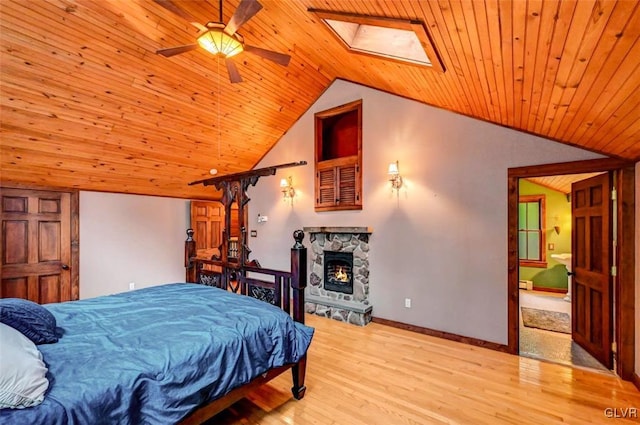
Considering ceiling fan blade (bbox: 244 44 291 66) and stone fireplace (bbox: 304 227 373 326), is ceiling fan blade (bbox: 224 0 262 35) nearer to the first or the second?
ceiling fan blade (bbox: 244 44 291 66)

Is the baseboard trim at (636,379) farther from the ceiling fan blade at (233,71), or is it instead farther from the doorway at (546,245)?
the ceiling fan blade at (233,71)

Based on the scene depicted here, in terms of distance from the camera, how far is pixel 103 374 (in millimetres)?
1386

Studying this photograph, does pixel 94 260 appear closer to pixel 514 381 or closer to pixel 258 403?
pixel 258 403

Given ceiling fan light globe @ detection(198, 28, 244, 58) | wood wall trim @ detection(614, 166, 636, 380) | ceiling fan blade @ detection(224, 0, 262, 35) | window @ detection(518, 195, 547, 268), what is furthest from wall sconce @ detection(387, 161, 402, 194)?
window @ detection(518, 195, 547, 268)

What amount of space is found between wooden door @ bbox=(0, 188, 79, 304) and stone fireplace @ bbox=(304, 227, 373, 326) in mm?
3694

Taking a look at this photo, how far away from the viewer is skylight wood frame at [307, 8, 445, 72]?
1.94 metres

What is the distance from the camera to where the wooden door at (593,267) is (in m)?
2.92

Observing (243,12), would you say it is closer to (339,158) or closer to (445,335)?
(339,158)

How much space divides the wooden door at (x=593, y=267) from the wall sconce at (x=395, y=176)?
2108 mm

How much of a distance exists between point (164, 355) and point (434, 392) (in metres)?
2.27

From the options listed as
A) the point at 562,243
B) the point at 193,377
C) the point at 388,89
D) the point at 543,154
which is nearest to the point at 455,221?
the point at 543,154

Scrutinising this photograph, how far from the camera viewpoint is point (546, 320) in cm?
442

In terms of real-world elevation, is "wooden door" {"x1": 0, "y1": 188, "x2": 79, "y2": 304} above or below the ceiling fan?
below

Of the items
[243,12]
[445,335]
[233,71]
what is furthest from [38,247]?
[445,335]
